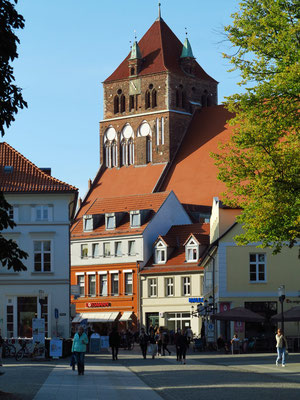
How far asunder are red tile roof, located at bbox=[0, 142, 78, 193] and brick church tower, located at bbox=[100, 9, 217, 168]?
54.3 metres

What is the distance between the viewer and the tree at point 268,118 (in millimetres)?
31703

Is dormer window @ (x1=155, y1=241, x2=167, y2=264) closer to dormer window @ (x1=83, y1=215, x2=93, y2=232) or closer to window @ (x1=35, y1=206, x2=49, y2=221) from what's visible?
dormer window @ (x1=83, y1=215, x2=93, y2=232)

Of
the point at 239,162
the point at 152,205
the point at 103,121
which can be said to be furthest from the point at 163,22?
→ the point at 239,162

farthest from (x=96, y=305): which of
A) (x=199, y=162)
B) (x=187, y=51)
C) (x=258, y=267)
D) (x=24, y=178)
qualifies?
(x=187, y=51)

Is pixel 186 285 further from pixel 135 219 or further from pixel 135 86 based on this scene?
pixel 135 86

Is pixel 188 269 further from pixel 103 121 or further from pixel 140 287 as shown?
pixel 103 121

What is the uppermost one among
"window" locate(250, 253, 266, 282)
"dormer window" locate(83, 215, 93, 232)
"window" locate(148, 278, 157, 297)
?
"dormer window" locate(83, 215, 93, 232)

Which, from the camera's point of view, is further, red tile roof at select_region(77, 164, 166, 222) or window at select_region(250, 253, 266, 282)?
red tile roof at select_region(77, 164, 166, 222)

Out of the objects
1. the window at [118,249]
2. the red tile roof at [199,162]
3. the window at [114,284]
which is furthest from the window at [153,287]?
the red tile roof at [199,162]

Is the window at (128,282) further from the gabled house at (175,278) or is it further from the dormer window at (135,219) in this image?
the dormer window at (135,219)

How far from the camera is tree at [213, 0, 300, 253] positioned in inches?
1248

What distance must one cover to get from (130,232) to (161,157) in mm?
26154

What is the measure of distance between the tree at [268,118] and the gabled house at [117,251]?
55.6m

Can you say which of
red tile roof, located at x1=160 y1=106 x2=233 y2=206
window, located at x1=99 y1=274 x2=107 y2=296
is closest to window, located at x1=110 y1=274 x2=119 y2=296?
window, located at x1=99 y1=274 x2=107 y2=296
